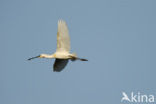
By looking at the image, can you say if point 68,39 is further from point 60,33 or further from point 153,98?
point 153,98

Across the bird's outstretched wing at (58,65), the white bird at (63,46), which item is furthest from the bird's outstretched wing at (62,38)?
the bird's outstretched wing at (58,65)

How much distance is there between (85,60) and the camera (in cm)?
3759

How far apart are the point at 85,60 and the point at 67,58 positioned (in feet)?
3.55

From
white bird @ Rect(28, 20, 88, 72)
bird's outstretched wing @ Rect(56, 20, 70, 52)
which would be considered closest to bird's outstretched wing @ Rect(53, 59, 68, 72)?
white bird @ Rect(28, 20, 88, 72)

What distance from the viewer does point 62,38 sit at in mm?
36875

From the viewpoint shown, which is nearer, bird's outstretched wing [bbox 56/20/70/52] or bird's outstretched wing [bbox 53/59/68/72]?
bird's outstretched wing [bbox 56/20/70/52]

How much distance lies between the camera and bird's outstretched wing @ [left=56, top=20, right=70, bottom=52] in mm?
36469

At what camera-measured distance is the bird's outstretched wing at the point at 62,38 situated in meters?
36.5

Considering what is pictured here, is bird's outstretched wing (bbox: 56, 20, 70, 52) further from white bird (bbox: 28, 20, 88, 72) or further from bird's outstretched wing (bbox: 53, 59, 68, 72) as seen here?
bird's outstretched wing (bbox: 53, 59, 68, 72)

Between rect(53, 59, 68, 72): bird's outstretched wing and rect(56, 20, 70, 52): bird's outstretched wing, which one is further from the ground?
rect(56, 20, 70, 52): bird's outstretched wing

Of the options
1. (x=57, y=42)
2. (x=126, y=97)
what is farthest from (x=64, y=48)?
(x=126, y=97)

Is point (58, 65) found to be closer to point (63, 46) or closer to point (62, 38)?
point (63, 46)

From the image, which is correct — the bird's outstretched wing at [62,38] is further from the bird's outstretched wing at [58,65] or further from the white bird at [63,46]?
the bird's outstretched wing at [58,65]

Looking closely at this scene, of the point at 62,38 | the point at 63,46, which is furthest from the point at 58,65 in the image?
the point at 62,38
